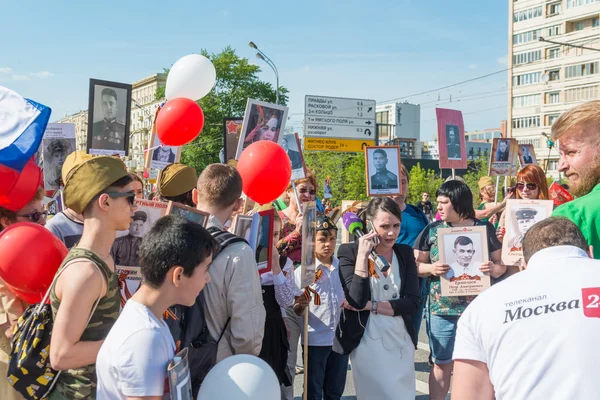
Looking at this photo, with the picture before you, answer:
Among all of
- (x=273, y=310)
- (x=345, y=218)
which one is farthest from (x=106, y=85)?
(x=273, y=310)

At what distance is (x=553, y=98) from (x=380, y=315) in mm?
77372

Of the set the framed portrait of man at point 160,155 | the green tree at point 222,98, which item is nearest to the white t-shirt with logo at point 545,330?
the framed portrait of man at point 160,155

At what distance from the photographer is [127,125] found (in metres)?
6.60

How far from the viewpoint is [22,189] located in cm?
356

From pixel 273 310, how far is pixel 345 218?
4.59 ft

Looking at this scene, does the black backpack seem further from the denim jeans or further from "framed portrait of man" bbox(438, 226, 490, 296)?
"framed portrait of man" bbox(438, 226, 490, 296)

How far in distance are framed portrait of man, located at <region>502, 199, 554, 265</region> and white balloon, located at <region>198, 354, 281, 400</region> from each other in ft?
11.0

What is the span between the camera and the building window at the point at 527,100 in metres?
75.9

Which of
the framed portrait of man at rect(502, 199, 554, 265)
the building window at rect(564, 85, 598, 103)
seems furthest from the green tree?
the framed portrait of man at rect(502, 199, 554, 265)

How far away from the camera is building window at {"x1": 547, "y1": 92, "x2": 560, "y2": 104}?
239 feet

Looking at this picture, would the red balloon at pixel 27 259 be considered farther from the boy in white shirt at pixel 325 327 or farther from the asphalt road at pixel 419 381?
the asphalt road at pixel 419 381

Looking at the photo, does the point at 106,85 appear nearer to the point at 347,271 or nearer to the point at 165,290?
the point at 347,271

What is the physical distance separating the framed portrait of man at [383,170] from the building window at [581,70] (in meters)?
69.9

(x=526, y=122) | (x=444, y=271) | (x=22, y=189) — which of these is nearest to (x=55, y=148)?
(x=22, y=189)
